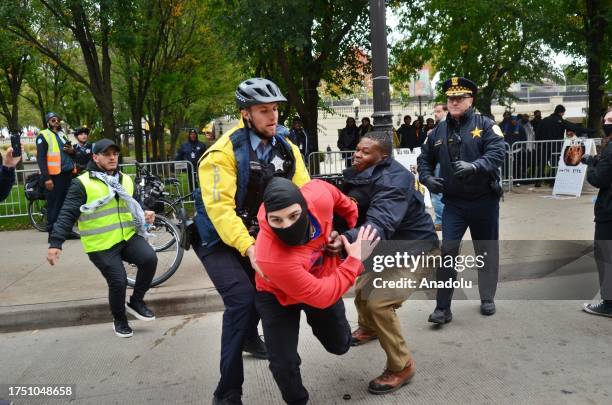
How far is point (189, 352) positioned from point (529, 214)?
652cm

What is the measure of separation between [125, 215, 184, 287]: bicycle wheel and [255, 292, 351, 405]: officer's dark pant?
10.7 ft

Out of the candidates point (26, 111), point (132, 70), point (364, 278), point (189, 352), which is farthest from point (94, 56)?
point (26, 111)

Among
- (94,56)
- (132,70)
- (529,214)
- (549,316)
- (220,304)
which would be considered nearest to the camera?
(549,316)

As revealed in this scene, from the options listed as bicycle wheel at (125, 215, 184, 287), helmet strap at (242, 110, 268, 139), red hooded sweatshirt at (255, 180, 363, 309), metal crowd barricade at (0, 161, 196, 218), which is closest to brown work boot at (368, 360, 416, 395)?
red hooded sweatshirt at (255, 180, 363, 309)

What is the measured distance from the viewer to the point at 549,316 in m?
4.87

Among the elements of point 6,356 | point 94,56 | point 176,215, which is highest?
point 94,56

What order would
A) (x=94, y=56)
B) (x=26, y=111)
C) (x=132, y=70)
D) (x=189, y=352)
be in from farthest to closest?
(x=26, y=111)
(x=132, y=70)
(x=94, y=56)
(x=189, y=352)

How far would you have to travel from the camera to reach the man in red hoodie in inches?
104

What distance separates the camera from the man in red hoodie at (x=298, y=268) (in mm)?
2635

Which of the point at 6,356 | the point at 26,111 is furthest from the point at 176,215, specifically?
the point at 26,111

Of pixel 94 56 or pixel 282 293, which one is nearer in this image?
pixel 282 293

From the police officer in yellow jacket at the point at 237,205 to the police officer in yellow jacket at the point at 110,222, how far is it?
1.53 m

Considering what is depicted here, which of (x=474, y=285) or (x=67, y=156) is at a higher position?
(x=67, y=156)

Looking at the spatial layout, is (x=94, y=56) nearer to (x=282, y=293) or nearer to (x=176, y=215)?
(x=176, y=215)
